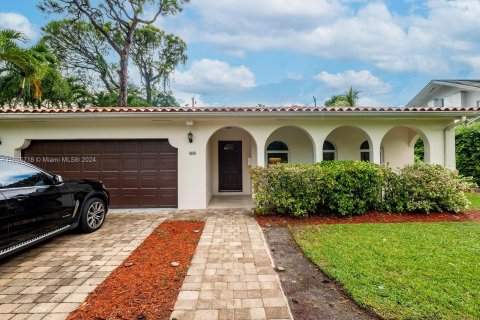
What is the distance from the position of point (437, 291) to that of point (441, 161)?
677 cm

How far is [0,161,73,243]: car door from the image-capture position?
3.59 metres

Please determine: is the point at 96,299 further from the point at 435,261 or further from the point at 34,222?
the point at 435,261

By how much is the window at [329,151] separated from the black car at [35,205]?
861 centimetres

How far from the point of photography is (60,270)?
348cm

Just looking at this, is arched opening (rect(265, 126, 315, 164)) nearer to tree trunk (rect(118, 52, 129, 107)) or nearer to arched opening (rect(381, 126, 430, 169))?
arched opening (rect(381, 126, 430, 169))

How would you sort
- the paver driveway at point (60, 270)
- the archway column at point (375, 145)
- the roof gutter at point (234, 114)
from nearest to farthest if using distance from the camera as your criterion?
1. the paver driveway at point (60, 270)
2. the roof gutter at point (234, 114)
3. the archway column at point (375, 145)

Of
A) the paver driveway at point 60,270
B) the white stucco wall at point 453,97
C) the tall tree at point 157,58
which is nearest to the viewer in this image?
the paver driveway at point 60,270

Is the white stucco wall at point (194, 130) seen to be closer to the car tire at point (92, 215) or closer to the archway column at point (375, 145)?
the archway column at point (375, 145)

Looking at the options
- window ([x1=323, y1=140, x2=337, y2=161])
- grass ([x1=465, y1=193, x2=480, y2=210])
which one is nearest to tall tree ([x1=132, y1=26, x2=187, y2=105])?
window ([x1=323, y1=140, x2=337, y2=161])

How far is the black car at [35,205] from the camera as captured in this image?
3.51 meters

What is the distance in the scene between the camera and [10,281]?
3205mm

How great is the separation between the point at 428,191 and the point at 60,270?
826 centimetres

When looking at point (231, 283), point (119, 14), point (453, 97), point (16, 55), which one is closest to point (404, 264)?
point (231, 283)

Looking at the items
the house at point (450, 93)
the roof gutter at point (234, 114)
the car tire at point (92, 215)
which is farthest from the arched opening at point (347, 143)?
the house at point (450, 93)
